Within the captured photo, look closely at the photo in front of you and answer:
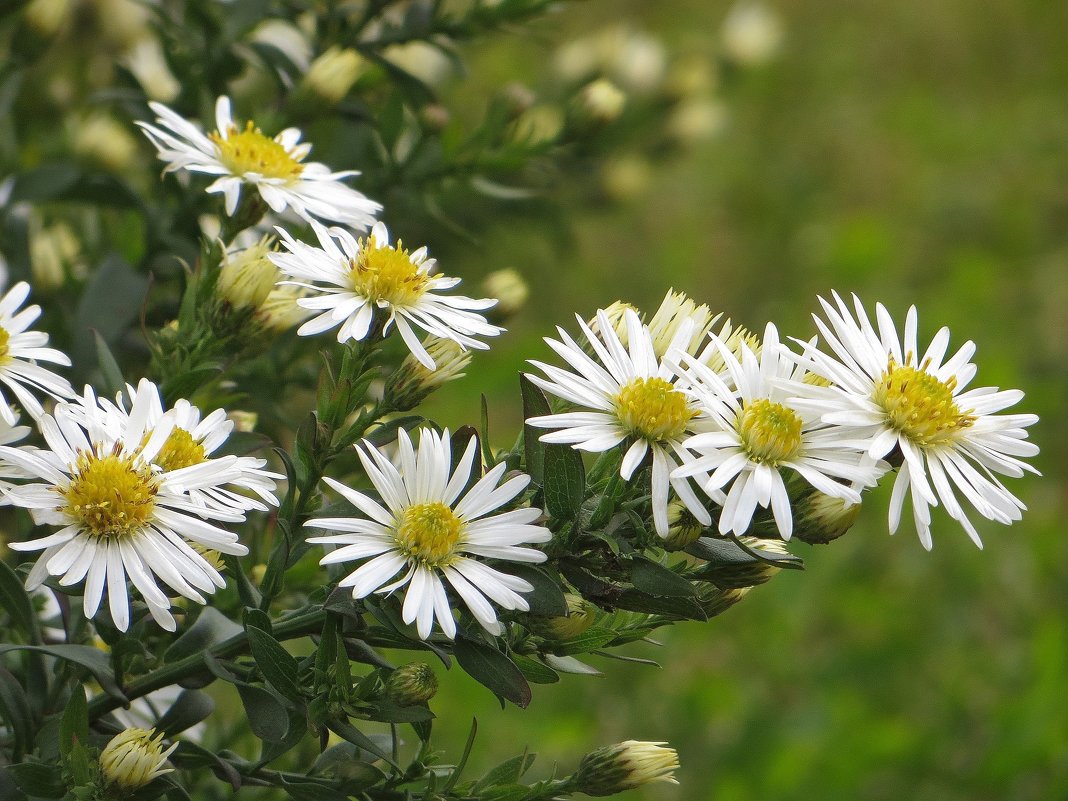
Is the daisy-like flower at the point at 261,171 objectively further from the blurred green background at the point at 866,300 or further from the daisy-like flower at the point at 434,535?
the blurred green background at the point at 866,300

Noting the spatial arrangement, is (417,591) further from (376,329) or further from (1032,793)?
(1032,793)

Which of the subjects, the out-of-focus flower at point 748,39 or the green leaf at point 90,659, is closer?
the green leaf at point 90,659

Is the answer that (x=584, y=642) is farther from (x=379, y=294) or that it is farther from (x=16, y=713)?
(x=16, y=713)

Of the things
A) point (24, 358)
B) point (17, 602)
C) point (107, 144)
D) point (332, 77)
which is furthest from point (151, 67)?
point (17, 602)

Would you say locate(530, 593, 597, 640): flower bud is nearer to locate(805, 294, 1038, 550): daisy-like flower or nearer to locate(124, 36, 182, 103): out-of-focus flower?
locate(805, 294, 1038, 550): daisy-like flower

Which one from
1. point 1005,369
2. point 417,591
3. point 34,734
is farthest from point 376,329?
point 1005,369

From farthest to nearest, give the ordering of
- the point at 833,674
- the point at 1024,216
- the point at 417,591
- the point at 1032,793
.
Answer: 1. the point at 1024,216
2. the point at 833,674
3. the point at 1032,793
4. the point at 417,591

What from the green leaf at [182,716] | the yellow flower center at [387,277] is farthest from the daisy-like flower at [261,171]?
the green leaf at [182,716]
